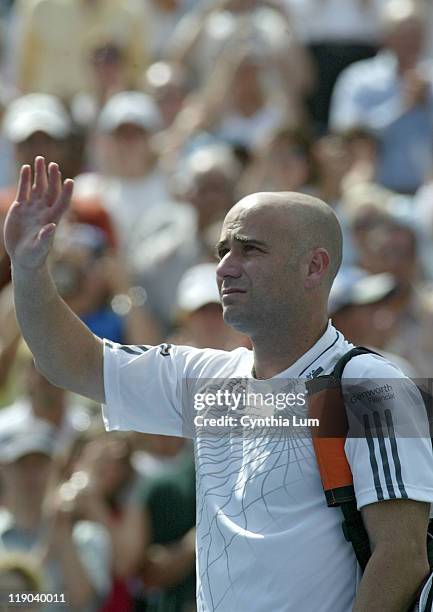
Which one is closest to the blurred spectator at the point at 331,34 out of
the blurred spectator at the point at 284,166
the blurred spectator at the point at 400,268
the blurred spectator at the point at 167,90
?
the blurred spectator at the point at 167,90

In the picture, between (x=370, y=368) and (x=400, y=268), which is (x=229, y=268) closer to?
(x=370, y=368)

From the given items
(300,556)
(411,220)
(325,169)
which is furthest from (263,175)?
(300,556)

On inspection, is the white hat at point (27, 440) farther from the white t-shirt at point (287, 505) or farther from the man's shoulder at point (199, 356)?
the white t-shirt at point (287, 505)

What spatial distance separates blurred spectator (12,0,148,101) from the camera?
941 centimetres

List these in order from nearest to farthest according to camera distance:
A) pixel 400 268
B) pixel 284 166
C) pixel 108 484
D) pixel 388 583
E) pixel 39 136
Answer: pixel 388 583, pixel 108 484, pixel 400 268, pixel 39 136, pixel 284 166

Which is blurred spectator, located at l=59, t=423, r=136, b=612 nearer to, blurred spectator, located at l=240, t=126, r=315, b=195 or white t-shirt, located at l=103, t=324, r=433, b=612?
white t-shirt, located at l=103, t=324, r=433, b=612

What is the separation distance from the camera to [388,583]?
294 centimetres

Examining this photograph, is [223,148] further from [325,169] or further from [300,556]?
[300,556]

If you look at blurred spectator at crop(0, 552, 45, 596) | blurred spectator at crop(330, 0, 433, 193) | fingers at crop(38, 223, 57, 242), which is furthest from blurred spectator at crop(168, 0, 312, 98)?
fingers at crop(38, 223, 57, 242)

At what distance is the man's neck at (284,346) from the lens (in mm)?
3293

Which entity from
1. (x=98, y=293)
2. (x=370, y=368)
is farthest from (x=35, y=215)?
(x=98, y=293)

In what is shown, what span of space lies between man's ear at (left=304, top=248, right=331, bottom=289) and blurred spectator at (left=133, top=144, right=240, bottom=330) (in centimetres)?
363

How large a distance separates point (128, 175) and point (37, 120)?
737 millimetres

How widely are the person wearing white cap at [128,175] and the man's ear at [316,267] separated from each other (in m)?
4.33
